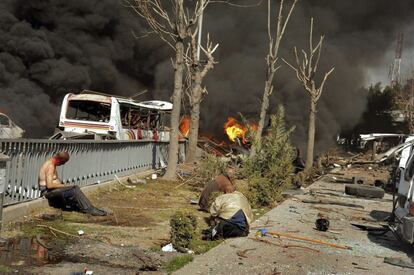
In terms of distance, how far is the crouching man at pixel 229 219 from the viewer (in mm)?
7539

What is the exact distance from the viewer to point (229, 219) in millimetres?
7594

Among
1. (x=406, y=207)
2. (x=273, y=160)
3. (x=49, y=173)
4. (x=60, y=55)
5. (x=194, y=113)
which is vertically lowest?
(x=406, y=207)

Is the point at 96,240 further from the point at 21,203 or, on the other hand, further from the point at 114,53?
the point at 114,53

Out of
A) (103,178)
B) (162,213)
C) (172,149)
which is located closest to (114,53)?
(172,149)

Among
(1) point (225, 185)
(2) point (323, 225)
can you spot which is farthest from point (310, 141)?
(1) point (225, 185)

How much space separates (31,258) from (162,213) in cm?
397

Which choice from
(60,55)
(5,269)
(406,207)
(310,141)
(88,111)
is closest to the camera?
(5,269)

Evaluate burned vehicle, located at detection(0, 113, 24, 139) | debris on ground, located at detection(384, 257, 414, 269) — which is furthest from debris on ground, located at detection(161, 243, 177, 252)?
burned vehicle, located at detection(0, 113, 24, 139)

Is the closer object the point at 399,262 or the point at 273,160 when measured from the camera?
the point at 399,262

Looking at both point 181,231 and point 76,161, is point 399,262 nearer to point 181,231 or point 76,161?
point 181,231

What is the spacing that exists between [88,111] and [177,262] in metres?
11.7

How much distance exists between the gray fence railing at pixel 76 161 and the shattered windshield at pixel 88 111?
1819mm

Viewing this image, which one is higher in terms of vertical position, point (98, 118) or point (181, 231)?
point (98, 118)

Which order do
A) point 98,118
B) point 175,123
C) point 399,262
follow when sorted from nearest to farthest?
point 399,262
point 175,123
point 98,118
